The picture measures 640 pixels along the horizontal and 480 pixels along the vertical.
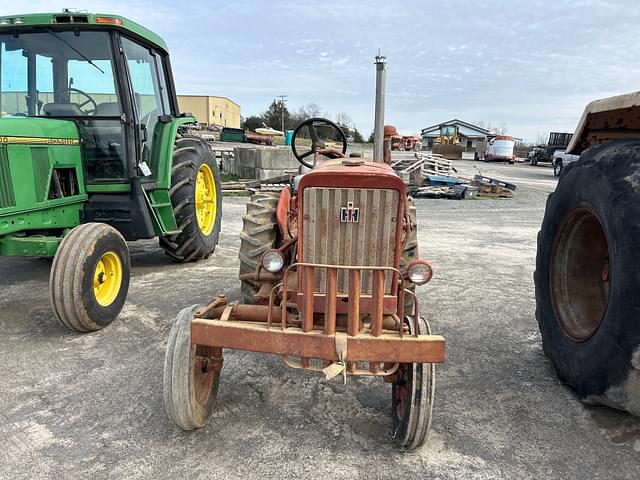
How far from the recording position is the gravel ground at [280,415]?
2.38m

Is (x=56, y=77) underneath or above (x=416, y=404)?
above

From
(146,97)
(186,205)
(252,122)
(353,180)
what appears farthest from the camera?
(252,122)

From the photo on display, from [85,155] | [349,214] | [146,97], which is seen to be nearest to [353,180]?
[349,214]

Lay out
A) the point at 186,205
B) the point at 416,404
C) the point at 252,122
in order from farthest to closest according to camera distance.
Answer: the point at 252,122
the point at 186,205
the point at 416,404

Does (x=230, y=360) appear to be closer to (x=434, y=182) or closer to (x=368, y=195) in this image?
(x=368, y=195)

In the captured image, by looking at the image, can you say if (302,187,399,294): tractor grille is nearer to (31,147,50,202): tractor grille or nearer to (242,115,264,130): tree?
(31,147,50,202): tractor grille

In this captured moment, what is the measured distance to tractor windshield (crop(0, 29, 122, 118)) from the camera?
4551 mm

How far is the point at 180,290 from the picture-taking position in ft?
16.3

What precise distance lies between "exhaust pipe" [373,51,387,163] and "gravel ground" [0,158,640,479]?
1529 millimetres

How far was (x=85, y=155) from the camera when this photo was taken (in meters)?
4.67

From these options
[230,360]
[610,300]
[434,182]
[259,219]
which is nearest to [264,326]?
[230,360]

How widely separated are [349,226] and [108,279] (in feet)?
8.18

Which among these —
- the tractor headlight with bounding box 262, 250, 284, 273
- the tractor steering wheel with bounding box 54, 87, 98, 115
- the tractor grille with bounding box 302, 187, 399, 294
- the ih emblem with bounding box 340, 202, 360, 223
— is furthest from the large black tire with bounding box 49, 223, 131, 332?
the ih emblem with bounding box 340, 202, 360, 223

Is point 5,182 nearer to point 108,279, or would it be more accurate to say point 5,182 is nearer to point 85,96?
point 108,279
